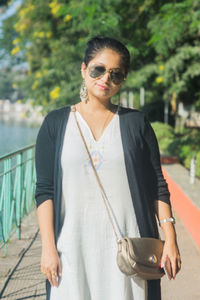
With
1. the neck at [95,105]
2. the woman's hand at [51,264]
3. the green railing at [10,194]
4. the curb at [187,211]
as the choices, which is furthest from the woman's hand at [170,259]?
the curb at [187,211]

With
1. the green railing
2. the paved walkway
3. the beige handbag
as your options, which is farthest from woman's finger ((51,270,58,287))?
the green railing

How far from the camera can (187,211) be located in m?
6.01

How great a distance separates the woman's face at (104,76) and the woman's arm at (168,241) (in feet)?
1.68

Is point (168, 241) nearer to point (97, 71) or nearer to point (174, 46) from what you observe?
point (97, 71)

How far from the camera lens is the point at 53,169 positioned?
1829mm

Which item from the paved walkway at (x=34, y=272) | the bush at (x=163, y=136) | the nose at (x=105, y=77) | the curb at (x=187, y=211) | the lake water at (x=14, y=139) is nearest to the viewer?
the nose at (x=105, y=77)

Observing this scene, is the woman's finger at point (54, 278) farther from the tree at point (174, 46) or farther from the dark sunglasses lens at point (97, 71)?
the tree at point (174, 46)

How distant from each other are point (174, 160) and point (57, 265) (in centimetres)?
818

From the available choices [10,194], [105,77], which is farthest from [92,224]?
[10,194]

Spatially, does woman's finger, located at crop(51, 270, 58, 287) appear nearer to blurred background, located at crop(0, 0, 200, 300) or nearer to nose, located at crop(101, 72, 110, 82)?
nose, located at crop(101, 72, 110, 82)

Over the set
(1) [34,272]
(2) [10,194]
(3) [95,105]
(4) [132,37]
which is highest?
(4) [132,37]

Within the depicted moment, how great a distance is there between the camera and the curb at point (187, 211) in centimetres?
534

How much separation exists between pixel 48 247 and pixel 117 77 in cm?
74

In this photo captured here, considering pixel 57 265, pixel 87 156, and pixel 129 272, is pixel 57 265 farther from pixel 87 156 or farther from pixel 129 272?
pixel 87 156
